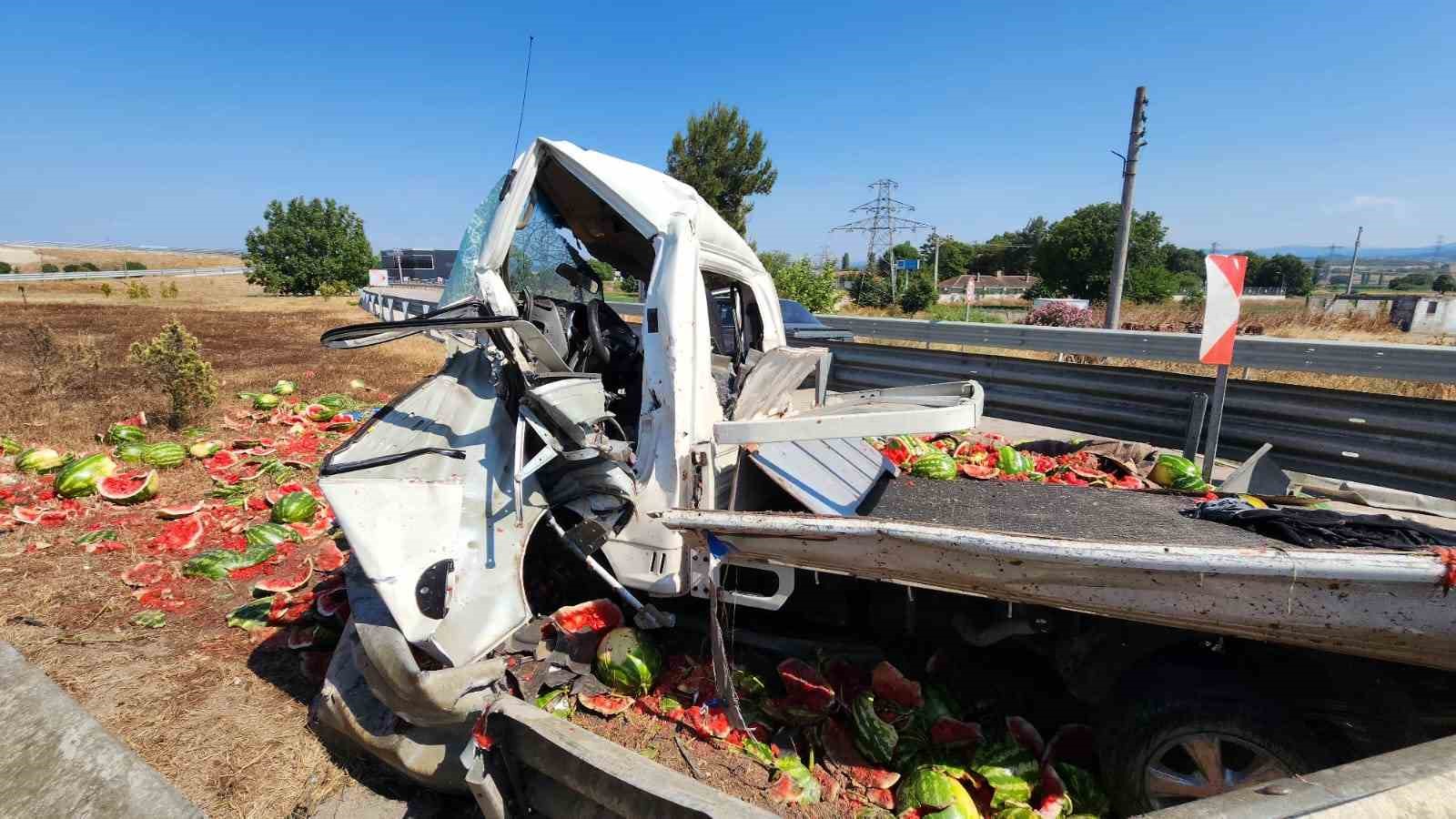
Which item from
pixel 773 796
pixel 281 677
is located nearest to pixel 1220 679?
pixel 773 796

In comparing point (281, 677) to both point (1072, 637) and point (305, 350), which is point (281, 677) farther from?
point (305, 350)

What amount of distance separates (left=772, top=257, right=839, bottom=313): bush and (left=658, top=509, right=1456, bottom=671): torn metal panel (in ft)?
72.9

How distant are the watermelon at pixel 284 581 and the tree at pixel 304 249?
44993 mm

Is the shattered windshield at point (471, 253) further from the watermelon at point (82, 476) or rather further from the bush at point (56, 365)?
the bush at point (56, 365)

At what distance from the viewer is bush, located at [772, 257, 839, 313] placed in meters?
24.4

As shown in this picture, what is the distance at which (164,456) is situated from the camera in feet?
20.2

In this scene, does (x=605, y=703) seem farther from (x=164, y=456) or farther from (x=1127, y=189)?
(x=1127, y=189)

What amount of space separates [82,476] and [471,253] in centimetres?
481

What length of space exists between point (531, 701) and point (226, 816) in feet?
3.97

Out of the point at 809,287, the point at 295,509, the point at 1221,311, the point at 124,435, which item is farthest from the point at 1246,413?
the point at 809,287

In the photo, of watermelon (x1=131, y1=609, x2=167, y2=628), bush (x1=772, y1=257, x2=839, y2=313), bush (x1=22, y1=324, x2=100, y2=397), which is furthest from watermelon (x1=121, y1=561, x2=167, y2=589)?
bush (x1=772, y1=257, x2=839, y2=313)

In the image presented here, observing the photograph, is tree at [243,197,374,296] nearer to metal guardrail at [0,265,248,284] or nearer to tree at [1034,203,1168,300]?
metal guardrail at [0,265,248,284]

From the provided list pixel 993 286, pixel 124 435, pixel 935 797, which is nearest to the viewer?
pixel 935 797

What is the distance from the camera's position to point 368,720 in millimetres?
2598
